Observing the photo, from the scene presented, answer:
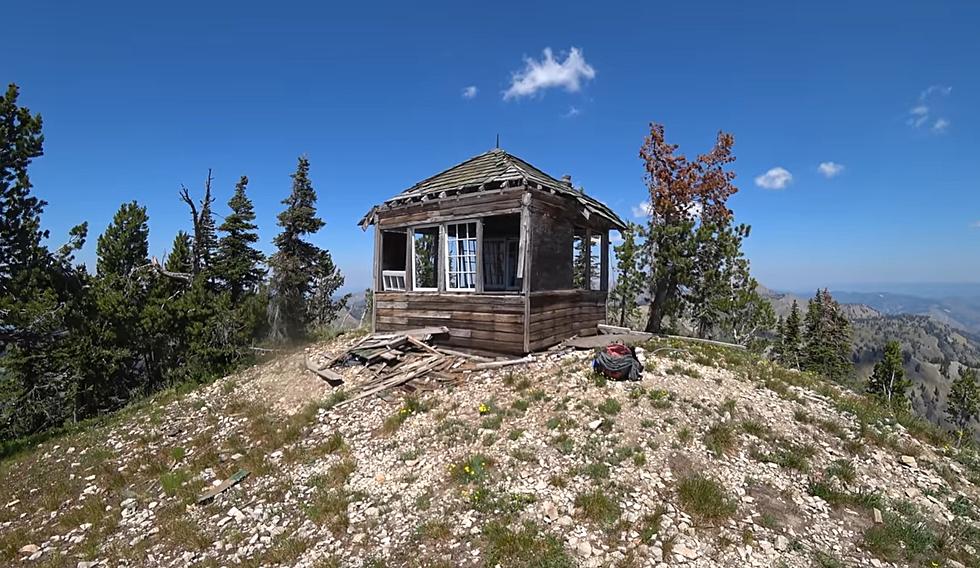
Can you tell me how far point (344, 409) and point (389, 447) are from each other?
2600 mm

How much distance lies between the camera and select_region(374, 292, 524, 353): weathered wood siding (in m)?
11.9

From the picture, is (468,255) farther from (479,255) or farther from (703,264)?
(703,264)

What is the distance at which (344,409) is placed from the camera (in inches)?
411

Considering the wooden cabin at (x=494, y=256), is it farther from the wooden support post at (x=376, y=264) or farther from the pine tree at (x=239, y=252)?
the pine tree at (x=239, y=252)

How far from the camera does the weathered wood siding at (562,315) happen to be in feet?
39.7

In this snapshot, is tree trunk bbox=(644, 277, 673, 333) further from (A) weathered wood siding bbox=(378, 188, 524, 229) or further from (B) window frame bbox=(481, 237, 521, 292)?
(A) weathered wood siding bbox=(378, 188, 524, 229)

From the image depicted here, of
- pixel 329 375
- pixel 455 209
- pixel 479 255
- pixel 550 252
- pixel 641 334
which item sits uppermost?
pixel 455 209

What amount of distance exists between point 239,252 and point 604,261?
790 inches

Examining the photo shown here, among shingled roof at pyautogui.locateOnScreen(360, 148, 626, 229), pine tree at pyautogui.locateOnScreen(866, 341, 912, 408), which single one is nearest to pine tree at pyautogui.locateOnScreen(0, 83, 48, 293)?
shingled roof at pyautogui.locateOnScreen(360, 148, 626, 229)

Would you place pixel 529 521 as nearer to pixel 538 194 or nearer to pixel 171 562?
pixel 171 562

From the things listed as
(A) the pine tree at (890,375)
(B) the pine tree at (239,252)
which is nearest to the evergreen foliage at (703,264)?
(B) the pine tree at (239,252)

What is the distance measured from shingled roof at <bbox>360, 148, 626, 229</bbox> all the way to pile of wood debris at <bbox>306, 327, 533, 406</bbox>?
14.7 ft

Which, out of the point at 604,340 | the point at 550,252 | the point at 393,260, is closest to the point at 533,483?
the point at 604,340

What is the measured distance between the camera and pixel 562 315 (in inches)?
536
